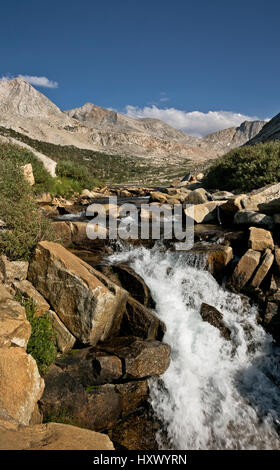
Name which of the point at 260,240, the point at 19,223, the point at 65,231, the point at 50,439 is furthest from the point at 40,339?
the point at 260,240

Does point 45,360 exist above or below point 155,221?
below

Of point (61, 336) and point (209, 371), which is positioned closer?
point (61, 336)

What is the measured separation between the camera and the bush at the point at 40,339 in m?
4.82

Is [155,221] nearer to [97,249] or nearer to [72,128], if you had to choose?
[97,249]

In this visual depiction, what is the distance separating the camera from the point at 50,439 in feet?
9.03

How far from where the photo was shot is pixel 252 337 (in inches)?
276

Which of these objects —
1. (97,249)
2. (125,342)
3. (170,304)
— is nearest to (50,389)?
(125,342)

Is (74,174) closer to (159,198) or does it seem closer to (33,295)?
(159,198)

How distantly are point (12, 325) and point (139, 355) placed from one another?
2.74 metres

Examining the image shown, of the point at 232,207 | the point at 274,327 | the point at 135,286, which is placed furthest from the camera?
the point at 232,207

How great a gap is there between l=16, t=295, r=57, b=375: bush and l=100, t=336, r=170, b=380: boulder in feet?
3.87

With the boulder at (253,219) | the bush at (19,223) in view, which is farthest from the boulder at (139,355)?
the boulder at (253,219)

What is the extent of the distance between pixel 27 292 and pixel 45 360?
5.09 feet
